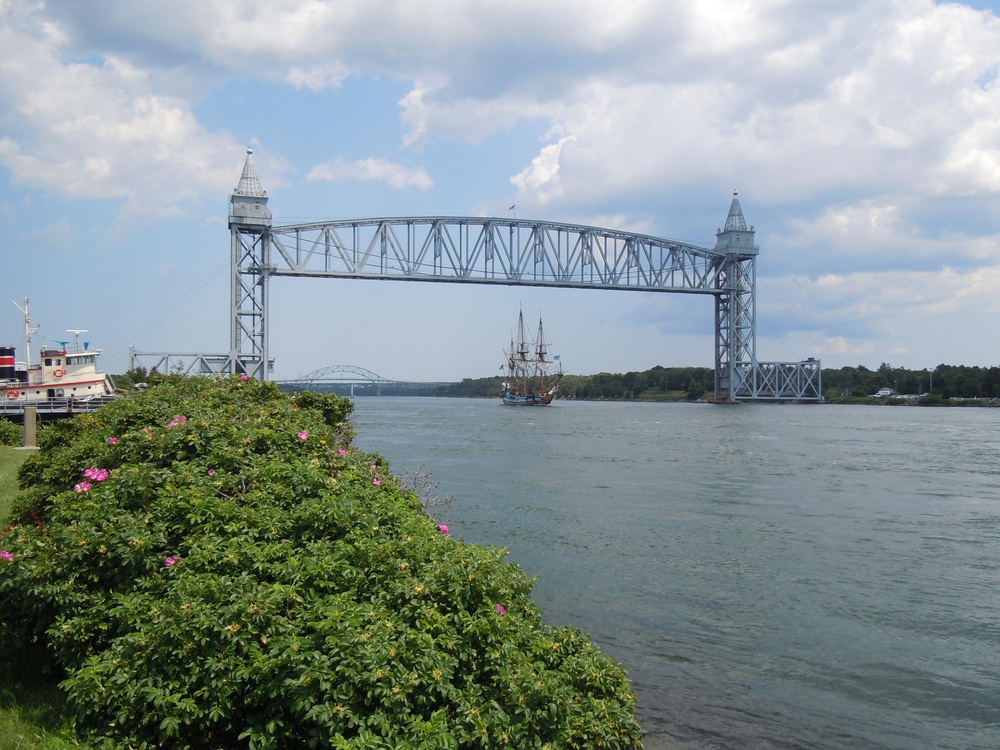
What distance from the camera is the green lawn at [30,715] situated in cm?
479

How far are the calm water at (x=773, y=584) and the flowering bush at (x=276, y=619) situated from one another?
2799 millimetres

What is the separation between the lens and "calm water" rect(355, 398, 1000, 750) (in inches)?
311

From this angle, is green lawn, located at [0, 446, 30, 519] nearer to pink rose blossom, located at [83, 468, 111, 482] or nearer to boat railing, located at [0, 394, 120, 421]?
pink rose blossom, located at [83, 468, 111, 482]

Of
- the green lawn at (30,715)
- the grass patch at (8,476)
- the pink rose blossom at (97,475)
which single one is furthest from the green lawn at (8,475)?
the green lawn at (30,715)

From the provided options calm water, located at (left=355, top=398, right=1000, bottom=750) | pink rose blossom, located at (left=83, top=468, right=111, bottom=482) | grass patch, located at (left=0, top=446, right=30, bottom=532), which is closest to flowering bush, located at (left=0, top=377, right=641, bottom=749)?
pink rose blossom, located at (left=83, top=468, right=111, bottom=482)

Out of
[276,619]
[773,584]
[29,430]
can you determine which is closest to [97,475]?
[276,619]

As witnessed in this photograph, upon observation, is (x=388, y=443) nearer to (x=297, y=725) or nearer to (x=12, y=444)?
(x=12, y=444)

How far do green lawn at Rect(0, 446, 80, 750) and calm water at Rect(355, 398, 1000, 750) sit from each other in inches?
172

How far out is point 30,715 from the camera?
525 centimetres

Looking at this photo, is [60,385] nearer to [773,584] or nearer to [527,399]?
[773,584]

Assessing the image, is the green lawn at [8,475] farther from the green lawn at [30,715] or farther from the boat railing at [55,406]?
the boat railing at [55,406]

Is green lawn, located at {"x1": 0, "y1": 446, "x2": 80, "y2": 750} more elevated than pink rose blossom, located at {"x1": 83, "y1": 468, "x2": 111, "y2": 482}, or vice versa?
pink rose blossom, located at {"x1": 83, "y1": 468, "x2": 111, "y2": 482}

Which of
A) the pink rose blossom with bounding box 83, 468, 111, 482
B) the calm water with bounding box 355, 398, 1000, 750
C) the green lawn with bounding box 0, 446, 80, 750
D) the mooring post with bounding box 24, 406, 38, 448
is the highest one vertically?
the pink rose blossom with bounding box 83, 468, 111, 482

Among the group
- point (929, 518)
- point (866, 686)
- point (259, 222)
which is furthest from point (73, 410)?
point (259, 222)
